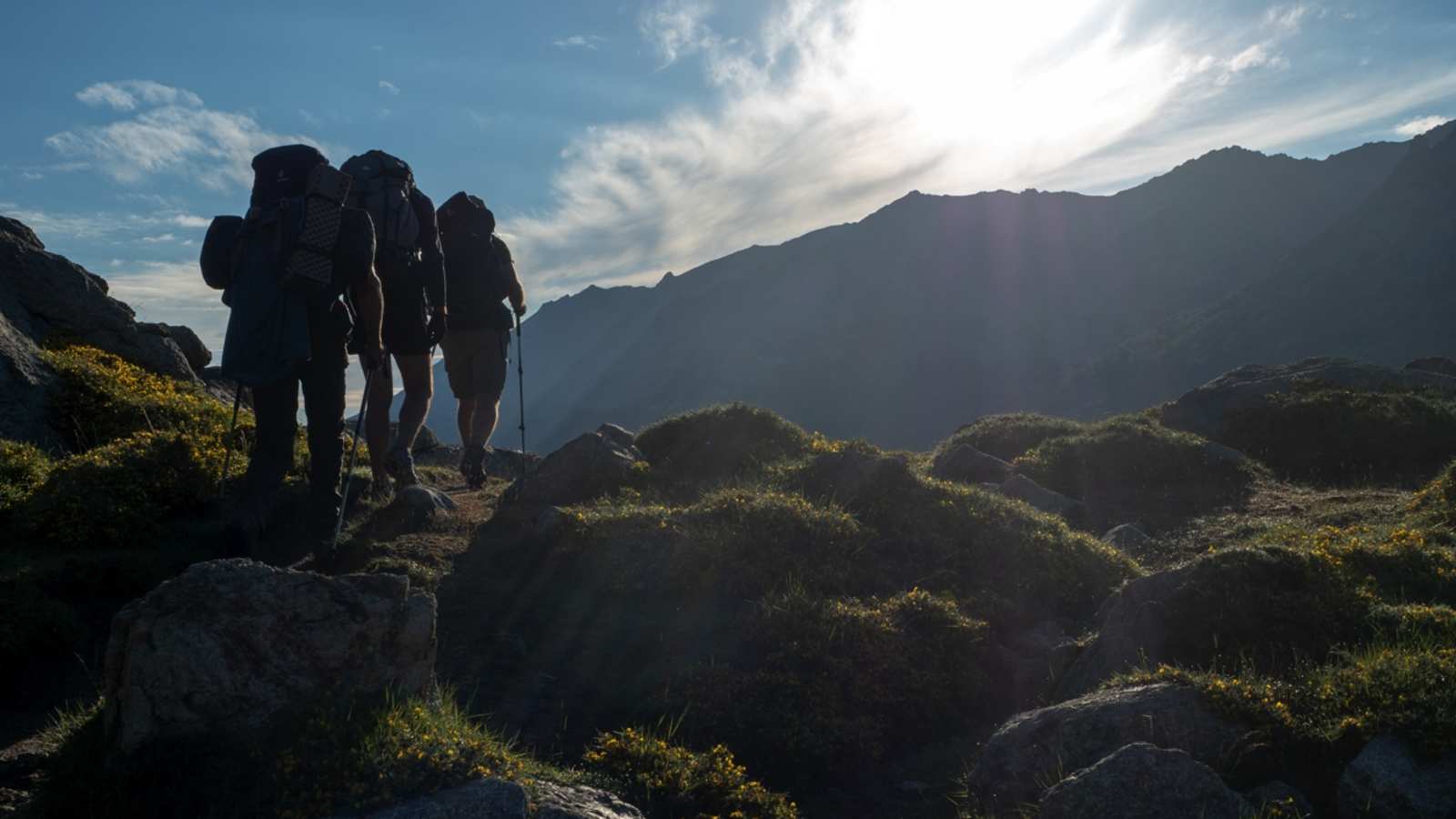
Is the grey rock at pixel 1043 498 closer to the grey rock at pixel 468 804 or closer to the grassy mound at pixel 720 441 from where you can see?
the grassy mound at pixel 720 441

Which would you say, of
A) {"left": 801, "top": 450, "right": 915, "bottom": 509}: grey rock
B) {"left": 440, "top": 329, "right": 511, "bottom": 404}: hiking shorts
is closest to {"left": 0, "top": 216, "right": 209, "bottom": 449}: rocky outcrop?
{"left": 440, "top": 329, "right": 511, "bottom": 404}: hiking shorts

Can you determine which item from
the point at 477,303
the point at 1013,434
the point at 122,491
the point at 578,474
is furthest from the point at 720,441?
the point at 1013,434

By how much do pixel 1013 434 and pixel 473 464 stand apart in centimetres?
1068

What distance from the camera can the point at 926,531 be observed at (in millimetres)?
8727

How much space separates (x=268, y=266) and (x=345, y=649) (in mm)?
3474

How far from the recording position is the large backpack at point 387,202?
857cm

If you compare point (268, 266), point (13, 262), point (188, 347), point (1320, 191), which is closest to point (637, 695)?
point (268, 266)

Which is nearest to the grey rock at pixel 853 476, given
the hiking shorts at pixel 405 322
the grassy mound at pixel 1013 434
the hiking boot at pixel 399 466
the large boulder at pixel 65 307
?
the hiking boot at pixel 399 466

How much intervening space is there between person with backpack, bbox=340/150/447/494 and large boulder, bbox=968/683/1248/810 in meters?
6.24

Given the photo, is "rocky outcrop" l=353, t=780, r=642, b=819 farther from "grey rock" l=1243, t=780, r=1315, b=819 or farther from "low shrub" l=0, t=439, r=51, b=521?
"low shrub" l=0, t=439, r=51, b=521

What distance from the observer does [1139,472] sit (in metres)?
13.9

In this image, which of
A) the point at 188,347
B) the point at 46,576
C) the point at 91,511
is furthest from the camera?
the point at 188,347

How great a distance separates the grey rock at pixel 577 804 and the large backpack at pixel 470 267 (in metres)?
7.38

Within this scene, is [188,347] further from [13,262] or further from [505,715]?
[505,715]
